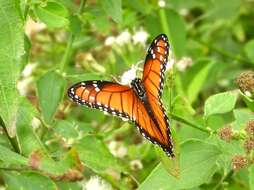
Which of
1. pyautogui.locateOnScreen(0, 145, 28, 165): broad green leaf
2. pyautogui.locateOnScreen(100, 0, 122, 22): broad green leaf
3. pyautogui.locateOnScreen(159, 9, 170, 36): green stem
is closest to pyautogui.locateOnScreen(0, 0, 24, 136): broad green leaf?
pyautogui.locateOnScreen(0, 145, 28, 165): broad green leaf

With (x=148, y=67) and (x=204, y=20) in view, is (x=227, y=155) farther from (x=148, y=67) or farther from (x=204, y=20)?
(x=204, y=20)

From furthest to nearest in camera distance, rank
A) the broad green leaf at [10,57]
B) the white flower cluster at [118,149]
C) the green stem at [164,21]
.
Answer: the green stem at [164,21], the white flower cluster at [118,149], the broad green leaf at [10,57]

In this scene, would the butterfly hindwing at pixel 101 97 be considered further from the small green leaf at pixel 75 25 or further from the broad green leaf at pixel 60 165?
the small green leaf at pixel 75 25

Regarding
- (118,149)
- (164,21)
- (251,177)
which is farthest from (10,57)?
(164,21)

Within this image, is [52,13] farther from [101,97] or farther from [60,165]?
[60,165]

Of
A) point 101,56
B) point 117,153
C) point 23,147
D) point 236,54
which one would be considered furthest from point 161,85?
point 236,54

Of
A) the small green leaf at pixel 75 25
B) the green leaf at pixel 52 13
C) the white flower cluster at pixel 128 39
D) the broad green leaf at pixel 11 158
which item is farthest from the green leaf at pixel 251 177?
the white flower cluster at pixel 128 39
